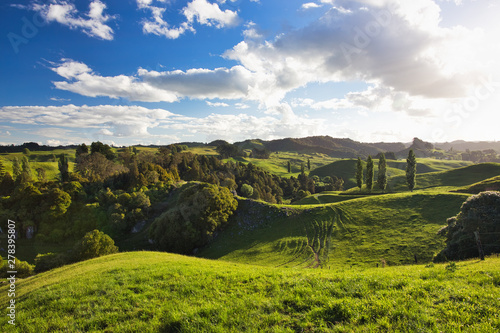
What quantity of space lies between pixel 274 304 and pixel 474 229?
27.1 metres

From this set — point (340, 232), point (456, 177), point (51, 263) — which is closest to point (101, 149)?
point (51, 263)

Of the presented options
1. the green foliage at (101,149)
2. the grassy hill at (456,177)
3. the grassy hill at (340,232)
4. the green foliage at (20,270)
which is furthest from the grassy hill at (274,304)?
the grassy hill at (456,177)

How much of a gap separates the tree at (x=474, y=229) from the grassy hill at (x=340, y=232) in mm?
12977

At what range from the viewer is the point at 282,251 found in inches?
1900

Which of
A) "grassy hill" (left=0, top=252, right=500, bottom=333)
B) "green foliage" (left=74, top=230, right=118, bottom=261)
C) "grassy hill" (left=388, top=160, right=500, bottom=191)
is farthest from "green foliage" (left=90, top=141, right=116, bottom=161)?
"grassy hill" (left=388, top=160, right=500, bottom=191)

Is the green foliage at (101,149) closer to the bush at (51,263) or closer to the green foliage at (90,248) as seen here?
the bush at (51,263)

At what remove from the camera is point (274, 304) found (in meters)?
9.59

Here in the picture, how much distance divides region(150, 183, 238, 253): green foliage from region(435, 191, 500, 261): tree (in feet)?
161

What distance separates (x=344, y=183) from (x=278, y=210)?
346 ft

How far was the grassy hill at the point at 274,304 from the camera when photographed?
24.9 feet

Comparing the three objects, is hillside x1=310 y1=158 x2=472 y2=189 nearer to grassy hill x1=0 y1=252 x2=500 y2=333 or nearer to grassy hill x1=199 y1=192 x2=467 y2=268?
grassy hill x1=199 y1=192 x2=467 y2=268

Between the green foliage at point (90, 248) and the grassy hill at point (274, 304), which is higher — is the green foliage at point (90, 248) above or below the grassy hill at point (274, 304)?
below

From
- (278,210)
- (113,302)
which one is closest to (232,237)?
(278,210)

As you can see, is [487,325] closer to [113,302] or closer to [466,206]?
[113,302]
